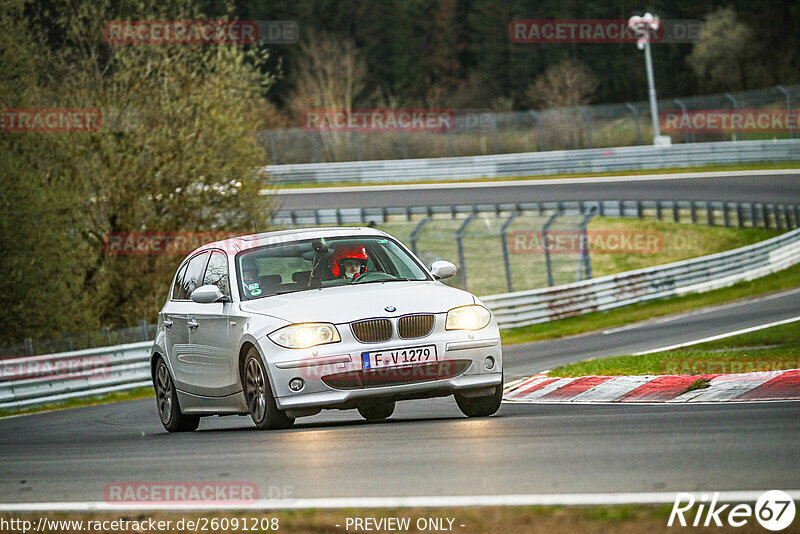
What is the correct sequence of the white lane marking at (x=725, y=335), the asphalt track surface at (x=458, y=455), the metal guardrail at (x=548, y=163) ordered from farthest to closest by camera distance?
the metal guardrail at (x=548, y=163)
the white lane marking at (x=725, y=335)
the asphalt track surface at (x=458, y=455)

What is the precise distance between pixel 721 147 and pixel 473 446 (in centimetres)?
4503

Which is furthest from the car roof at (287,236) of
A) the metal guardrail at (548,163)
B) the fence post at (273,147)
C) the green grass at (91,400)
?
the fence post at (273,147)

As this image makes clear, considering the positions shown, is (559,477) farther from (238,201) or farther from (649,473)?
(238,201)

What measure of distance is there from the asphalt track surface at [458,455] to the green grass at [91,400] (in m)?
9.30

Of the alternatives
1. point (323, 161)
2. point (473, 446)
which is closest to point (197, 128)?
point (473, 446)

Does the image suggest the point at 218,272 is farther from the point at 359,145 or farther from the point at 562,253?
the point at 359,145

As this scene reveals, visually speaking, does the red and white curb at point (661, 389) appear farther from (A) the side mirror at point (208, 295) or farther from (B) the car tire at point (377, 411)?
(A) the side mirror at point (208, 295)

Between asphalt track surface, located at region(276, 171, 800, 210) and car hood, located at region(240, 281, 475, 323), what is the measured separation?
3213 centimetres

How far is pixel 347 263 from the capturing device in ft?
34.5

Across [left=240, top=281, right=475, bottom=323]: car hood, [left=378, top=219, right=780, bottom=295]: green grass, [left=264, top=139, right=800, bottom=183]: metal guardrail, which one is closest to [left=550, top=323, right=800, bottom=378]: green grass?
[left=240, top=281, right=475, bottom=323]: car hood

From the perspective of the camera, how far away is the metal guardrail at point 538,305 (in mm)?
21547

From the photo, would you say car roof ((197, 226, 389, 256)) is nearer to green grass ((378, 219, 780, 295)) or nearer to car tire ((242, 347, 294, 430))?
car tire ((242, 347, 294, 430))

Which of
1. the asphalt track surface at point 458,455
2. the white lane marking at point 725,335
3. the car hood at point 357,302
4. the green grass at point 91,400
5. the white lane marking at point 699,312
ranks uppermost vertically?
the car hood at point 357,302

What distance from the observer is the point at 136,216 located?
28.6m
